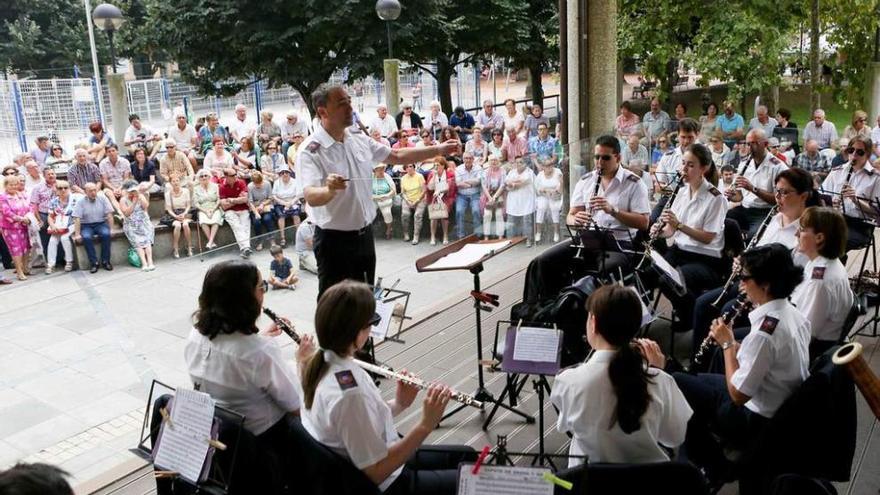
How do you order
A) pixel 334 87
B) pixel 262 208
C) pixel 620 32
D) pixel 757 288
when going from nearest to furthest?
pixel 757 288 < pixel 334 87 < pixel 262 208 < pixel 620 32

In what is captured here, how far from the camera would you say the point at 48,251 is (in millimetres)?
10773

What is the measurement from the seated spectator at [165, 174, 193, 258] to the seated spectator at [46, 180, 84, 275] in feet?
3.66

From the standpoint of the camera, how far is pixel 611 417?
2682 millimetres

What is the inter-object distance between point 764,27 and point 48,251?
10.8 meters

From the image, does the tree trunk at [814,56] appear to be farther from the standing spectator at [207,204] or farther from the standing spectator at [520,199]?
the standing spectator at [207,204]

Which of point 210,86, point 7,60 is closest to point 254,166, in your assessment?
point 210,86

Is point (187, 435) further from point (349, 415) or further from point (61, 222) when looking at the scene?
point (61, 222)

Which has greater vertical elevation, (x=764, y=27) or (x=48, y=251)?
(x=764, y=27)

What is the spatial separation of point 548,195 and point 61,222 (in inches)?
262

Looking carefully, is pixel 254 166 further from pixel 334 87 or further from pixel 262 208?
pixel 334 87

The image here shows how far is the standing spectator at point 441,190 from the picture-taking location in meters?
6.98

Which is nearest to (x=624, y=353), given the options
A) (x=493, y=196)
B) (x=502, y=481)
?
(x=502, y=481)

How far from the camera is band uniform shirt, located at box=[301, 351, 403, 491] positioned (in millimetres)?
2574

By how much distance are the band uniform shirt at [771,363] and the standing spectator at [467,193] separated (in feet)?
12.2
